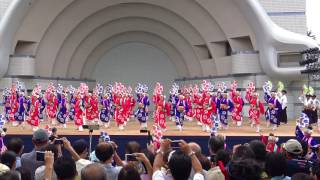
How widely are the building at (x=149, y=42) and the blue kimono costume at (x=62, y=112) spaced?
6.78 metres

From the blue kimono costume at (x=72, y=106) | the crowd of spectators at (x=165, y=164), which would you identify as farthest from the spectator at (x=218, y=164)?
the blue kimono costume at (x=72, y=106)

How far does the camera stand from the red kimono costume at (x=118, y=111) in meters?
18.8

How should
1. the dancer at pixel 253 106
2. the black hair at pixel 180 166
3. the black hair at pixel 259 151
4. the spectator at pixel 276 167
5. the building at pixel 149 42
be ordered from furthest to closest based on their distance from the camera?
the building at pixel 149 42
the dancer at pixel 253 106
the black hair at pixel 259 151
the spectator at pixel 276 167
the black hair at pixel 180 166

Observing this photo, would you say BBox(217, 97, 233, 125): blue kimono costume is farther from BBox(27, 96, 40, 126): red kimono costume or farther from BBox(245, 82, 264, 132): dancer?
BBox(27, 96, 40, 126): red kimono costume

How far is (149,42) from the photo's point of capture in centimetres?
3372

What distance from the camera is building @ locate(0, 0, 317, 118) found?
2442 cm

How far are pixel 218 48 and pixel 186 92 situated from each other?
20.8ft

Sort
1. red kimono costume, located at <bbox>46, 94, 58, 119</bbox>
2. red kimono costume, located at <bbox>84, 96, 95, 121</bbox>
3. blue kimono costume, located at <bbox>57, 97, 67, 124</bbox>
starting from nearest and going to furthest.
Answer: blue kimono costume, located at <bbox>57, 97, 67, 124</bbox> < red kimono costume, located at <bbox>84, 96, 95, 121</bbox> < red kimono costume, located at <bbox>46, 94, 58, 119</bbox>

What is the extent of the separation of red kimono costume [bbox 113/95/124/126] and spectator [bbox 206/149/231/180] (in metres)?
14.1

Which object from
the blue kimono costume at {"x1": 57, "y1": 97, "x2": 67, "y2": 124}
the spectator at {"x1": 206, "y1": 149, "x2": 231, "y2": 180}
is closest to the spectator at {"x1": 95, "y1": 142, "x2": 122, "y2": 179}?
the spectator at {"x1": 206, "y1": 149, "x2": 231, "y2": 180}

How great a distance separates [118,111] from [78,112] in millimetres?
1756

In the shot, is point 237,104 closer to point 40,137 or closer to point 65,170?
point 40,137

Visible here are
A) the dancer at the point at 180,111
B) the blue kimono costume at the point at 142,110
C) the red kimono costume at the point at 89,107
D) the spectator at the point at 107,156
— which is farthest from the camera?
the red kimono costume at the point at 89,107

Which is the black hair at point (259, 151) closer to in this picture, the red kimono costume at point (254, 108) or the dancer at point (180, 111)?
the dancer at point (180, 111)
